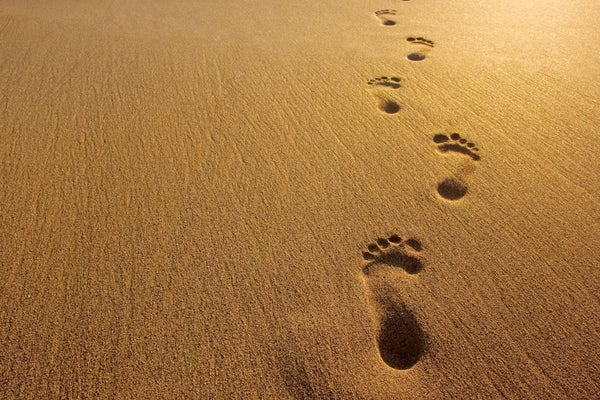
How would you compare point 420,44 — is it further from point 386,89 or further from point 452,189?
point 452,189

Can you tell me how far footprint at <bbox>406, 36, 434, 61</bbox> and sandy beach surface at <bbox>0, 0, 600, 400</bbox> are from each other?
17mm

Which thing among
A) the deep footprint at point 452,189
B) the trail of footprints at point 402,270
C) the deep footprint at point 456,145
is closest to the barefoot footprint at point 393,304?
the trail of footprints at point 402,270

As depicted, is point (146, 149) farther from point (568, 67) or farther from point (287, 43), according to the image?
point (568, 67)

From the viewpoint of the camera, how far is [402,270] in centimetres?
149

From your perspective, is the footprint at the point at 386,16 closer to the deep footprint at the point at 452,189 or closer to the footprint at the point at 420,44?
the footprint at the point at 420,44

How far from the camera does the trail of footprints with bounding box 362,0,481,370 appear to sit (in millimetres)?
1302

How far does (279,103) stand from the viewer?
2.36 meters

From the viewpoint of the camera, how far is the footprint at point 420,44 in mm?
2699

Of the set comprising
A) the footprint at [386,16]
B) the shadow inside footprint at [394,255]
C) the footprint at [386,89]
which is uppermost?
the footprint at [386,16]

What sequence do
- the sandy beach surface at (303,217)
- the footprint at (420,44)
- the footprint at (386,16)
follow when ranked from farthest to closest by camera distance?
the footprint at (386,16) → the footprint at (420,44) → the sandy beach surface at (303,217)

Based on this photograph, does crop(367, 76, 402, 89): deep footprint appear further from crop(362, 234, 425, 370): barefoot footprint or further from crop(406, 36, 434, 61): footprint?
crop(362, 234, 425, 370): barefoot footprint

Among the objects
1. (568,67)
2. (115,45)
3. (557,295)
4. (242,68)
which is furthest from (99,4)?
(557,295)

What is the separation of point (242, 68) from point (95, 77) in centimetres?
93

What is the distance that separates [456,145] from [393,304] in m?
0.99
